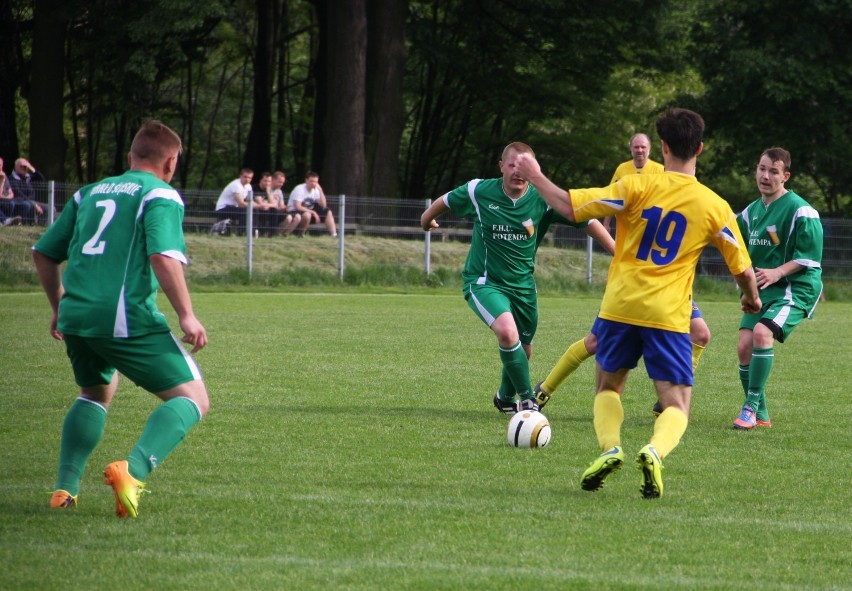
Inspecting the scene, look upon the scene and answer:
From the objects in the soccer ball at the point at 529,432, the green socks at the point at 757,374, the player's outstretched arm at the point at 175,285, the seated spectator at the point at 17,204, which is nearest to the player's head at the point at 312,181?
the seated spectator at the point at 17,204

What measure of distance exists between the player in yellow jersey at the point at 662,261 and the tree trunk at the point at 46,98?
88.0ft

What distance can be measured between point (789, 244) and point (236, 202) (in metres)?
16.2

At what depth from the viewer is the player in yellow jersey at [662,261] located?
5957 mm

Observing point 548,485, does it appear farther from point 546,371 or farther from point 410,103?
point 410,103

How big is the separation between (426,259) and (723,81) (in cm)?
1308

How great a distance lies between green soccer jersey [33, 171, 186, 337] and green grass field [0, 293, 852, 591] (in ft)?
2.92

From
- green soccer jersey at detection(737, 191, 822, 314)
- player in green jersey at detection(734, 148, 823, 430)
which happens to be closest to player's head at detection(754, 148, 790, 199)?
player in green jersey at detection(734, 148, 823, 430)

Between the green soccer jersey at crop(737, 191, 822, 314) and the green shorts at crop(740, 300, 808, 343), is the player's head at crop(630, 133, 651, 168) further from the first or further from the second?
the green shorts at crop(740, 300, 808, 343)

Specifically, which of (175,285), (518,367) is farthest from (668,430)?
(518,367)

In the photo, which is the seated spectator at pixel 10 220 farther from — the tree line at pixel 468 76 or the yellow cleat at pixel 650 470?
the yellow cleat at pixel 650 470

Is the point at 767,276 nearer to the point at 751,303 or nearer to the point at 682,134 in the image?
the point at 751,303

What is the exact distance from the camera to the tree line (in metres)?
29.8

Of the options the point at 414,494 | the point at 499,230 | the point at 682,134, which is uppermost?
the point at 682,134

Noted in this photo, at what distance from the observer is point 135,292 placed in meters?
5.32
